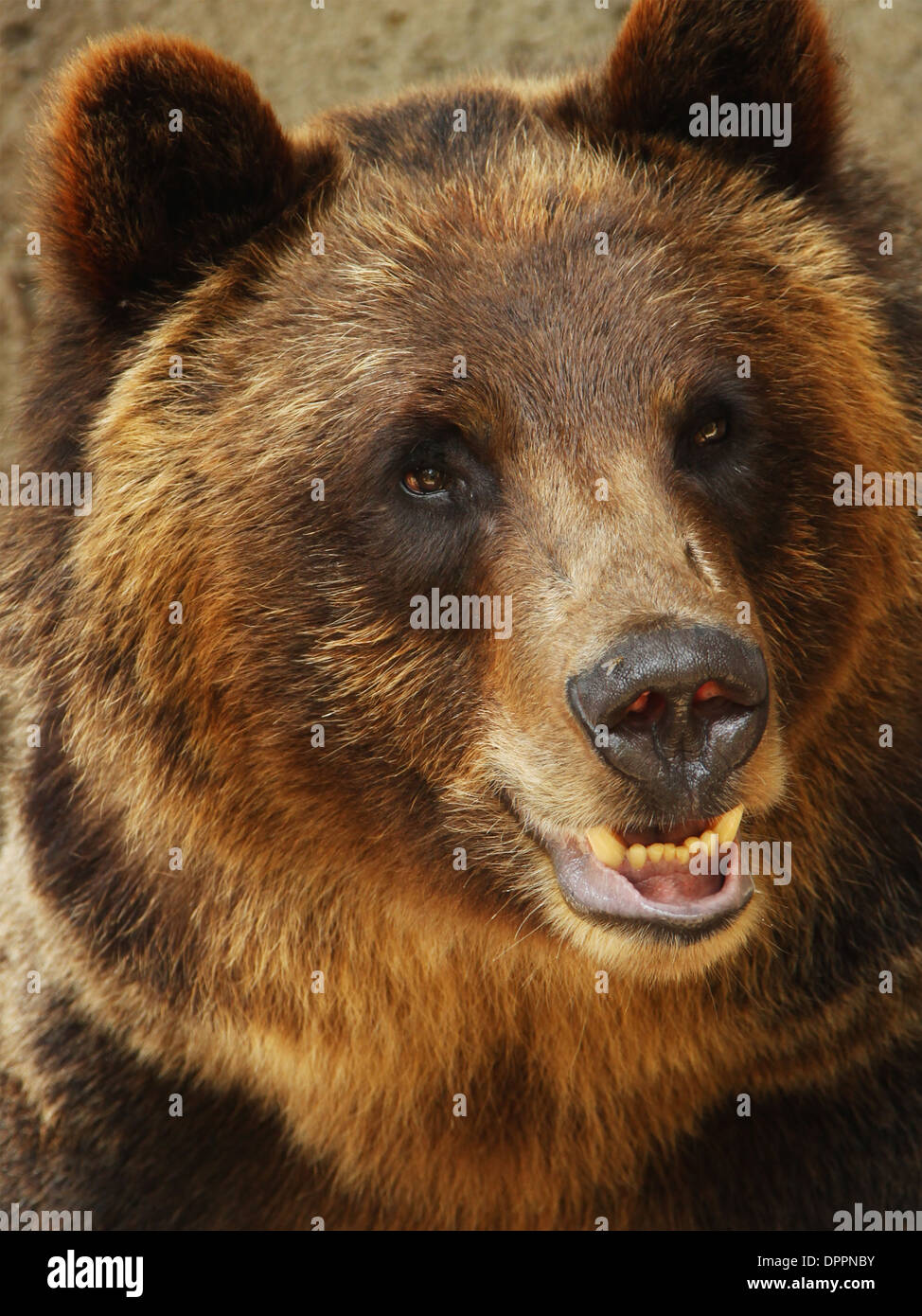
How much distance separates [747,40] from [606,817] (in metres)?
2.55

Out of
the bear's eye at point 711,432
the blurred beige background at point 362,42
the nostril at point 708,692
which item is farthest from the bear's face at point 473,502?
the blurred beige background at point 362,42

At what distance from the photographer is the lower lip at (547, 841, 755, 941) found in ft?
14.8

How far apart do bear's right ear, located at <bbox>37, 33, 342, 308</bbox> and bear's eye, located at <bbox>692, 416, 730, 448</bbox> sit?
4.81ft

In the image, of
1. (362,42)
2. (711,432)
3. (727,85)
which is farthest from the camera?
(362,42)

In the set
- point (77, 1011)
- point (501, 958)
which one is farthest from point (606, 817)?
Answer: point (77, 1011)

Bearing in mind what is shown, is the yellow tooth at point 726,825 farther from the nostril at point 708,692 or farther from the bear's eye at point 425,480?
the bear's eye at point 425,480

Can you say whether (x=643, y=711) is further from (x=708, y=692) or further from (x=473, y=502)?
(x=473, y=502)

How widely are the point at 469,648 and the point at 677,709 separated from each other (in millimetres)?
853

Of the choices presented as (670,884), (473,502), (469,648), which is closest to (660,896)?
(670,884)

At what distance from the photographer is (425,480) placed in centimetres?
495

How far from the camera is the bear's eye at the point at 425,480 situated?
495cm

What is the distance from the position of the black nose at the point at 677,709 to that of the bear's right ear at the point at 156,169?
6.53ft

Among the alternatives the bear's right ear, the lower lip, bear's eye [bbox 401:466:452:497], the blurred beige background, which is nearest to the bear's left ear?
the bear's right ear

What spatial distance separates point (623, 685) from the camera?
13.8 feet
